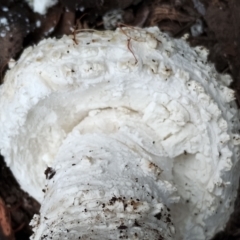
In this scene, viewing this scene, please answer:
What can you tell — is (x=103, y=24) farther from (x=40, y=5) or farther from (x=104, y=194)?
(x=104, y=194)

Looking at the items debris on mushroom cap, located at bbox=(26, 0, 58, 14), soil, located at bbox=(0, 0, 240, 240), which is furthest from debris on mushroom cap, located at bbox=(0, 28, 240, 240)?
debris on mushroom cap, located at bbox=(26, 0, 58, 14)

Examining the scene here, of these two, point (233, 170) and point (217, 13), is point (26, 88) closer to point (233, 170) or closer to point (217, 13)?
point (233, 170)

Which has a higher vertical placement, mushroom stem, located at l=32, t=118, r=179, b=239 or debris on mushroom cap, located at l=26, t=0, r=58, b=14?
debris on mushroom cap, located at l=26, t=0, r=58, b=14

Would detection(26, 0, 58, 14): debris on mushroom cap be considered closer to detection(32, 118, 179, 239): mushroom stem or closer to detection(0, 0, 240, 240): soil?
detection(0, 0, 240, 240): soil

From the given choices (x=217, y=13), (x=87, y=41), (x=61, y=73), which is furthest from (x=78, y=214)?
(x=217, y=13)

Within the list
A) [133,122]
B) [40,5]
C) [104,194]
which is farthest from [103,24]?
[104,194]

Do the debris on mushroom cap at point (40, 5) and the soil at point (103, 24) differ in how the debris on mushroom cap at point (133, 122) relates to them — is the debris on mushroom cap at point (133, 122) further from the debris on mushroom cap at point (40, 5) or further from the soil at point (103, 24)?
the debris on mushroom cap at point (40, 5)

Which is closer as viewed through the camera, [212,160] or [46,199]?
[46,199]
